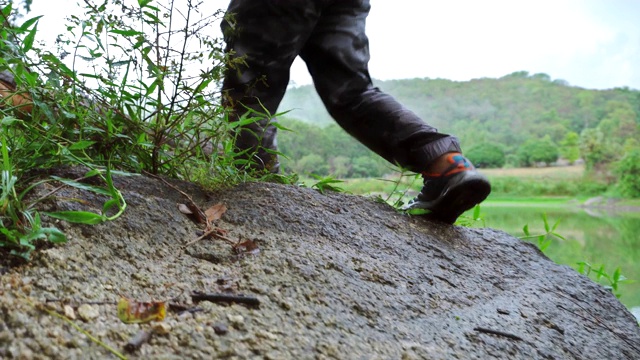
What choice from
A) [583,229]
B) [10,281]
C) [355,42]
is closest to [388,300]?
[10,281]

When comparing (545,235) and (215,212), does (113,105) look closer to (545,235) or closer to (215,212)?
(215,212)

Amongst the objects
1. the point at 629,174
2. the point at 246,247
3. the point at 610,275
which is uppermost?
the point at 629,174

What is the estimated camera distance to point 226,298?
55 cm

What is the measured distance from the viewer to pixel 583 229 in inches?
52.3

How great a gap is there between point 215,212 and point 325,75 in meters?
0.53

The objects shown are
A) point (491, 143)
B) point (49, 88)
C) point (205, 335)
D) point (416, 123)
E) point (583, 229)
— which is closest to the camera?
point (205, 335)

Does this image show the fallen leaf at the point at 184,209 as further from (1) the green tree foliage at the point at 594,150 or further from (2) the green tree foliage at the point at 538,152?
(1) the green tree foliage at the point at 594,150

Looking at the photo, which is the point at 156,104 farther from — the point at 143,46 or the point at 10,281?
the point at 10,281

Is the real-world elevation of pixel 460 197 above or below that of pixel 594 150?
below

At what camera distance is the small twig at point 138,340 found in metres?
0.43

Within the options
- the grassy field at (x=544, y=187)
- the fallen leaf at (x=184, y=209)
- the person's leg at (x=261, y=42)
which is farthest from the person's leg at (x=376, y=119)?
the fallen leaf at (x=184, y=209)

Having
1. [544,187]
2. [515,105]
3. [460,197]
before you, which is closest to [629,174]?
[544,187]

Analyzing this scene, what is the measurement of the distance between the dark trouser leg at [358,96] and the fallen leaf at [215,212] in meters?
0.46

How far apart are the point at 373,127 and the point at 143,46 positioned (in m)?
0.51
